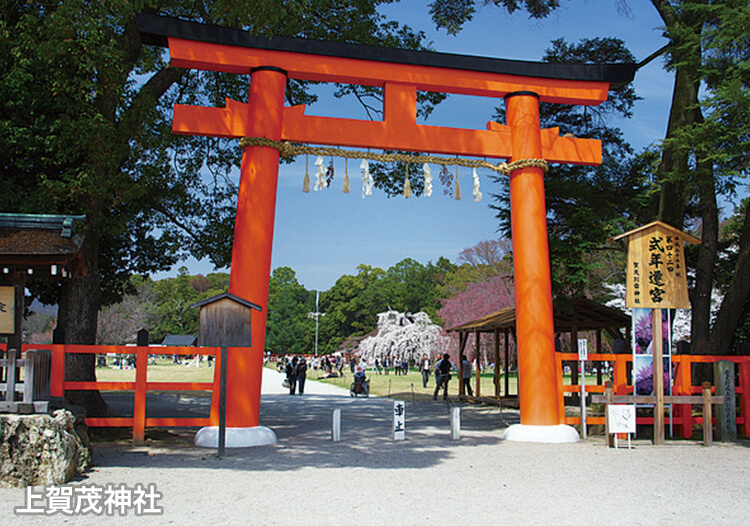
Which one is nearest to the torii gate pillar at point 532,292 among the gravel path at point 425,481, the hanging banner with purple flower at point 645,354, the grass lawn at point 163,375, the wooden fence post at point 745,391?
the gravel path at point 425,481

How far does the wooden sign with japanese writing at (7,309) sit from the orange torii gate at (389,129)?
307cm

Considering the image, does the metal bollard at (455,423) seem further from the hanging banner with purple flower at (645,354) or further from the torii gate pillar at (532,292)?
the hanging banner with purple flower at (645,354)

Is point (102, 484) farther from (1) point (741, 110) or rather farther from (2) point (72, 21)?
(1) point (741, 110)

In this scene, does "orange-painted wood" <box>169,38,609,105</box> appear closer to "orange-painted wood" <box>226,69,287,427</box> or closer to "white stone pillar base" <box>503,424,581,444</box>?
"orange-painted wood" <box>226,69,287,427</box>

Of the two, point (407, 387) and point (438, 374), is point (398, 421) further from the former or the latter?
point (407, 387)

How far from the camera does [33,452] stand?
6.43 m

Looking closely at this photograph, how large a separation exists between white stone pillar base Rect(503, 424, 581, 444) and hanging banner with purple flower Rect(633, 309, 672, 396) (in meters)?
1.37

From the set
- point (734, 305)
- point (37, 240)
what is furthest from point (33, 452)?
point (734, 305)

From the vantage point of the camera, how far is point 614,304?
103ft

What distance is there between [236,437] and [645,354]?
22.8ft

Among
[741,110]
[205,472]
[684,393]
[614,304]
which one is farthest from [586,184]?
[614,304]

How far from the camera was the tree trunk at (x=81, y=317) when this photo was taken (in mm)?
10875

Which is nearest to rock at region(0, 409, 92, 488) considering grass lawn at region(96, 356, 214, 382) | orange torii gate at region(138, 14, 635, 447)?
orange torii gate at region(138, 14, 635, 447)

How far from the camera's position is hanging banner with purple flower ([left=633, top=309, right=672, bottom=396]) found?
1039 cm
